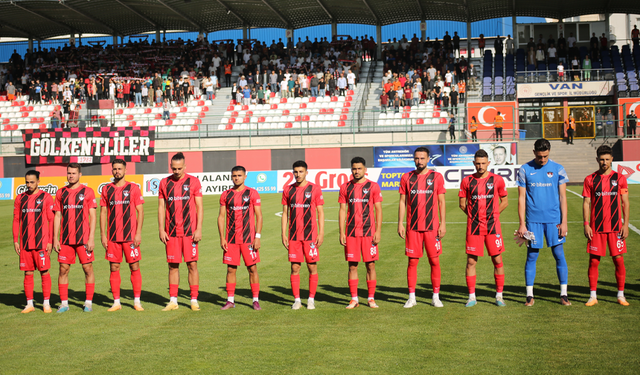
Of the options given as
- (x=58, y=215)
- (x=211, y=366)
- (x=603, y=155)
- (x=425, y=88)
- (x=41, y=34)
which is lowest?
(x=211, y=366)

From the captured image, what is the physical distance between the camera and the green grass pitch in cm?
562

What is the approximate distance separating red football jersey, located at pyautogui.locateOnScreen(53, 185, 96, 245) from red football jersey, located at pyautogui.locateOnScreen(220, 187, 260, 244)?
1.93 m

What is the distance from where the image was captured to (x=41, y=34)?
4938 cm

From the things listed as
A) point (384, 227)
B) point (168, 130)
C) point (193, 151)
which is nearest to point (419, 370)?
point (384, 227)

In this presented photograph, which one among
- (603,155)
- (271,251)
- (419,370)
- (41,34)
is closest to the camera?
(419,370)

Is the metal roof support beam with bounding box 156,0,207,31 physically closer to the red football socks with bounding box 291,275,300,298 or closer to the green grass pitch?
the green grass pitch

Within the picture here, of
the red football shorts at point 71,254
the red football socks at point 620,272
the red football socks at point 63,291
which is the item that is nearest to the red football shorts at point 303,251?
the red football shorts at point 71,254

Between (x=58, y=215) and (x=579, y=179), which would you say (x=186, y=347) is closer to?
(x=58, y=215)

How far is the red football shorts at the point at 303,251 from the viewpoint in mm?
7836

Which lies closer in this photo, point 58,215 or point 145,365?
point 145,365

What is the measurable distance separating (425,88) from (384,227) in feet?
69.4

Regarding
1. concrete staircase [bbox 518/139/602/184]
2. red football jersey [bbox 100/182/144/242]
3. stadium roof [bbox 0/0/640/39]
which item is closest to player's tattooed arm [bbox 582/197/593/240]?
red football jersey [bbox 100/182/144/242]

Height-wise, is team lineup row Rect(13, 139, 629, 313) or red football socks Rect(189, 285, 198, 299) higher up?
team lineup row Rect(13, 139, 629, 313)

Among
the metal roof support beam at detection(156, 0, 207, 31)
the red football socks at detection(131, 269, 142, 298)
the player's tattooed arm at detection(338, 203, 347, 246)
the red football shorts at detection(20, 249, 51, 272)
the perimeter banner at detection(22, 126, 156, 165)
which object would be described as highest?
the metal roof support beam at detection(156, 0, 207, 31)
